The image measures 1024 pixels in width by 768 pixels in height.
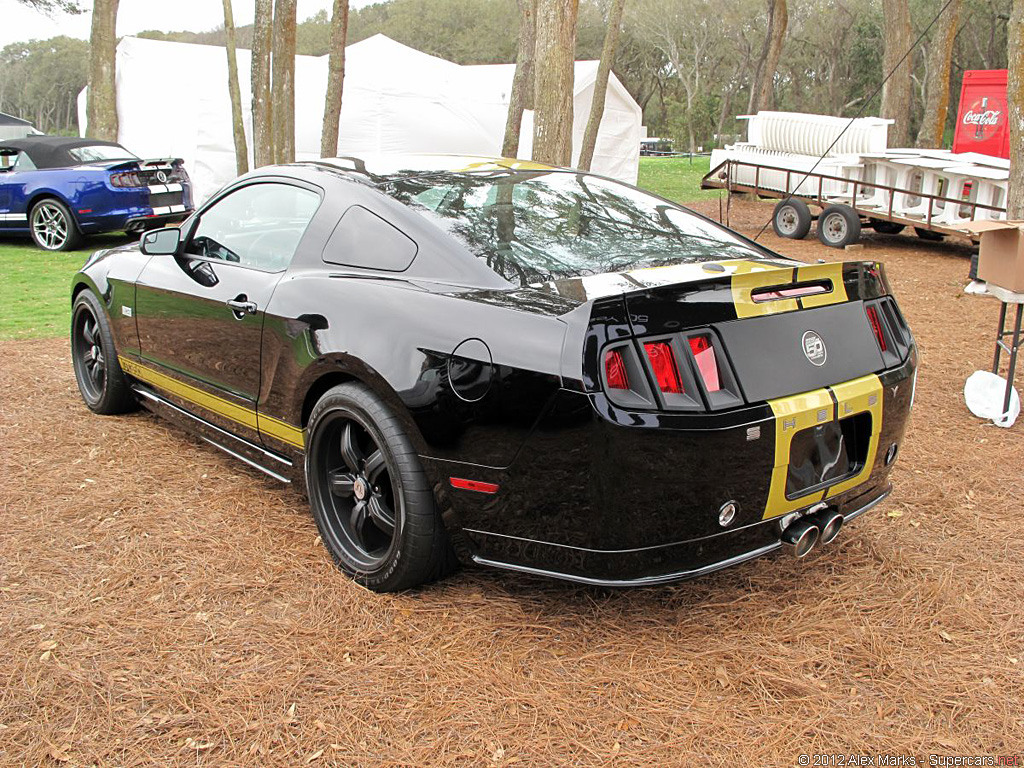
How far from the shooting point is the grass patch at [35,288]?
26.4ft

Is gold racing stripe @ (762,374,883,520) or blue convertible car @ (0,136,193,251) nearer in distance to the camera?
gold racing stripe @ (762,374,883,520)

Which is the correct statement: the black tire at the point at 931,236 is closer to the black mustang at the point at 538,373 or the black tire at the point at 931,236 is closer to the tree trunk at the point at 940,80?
the tree trunk at the point at 940,80

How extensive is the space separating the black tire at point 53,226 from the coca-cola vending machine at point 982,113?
1590 centimetres

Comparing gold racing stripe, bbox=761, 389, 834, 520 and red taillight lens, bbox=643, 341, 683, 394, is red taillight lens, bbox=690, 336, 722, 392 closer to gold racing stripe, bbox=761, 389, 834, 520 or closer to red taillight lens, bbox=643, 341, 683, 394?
red taillight lens, bbox=643, 341, 683, 394

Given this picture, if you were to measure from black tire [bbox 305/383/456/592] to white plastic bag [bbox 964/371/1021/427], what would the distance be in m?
3.63

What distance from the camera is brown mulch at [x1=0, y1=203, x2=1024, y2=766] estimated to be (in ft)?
8.21

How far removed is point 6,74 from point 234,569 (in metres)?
104

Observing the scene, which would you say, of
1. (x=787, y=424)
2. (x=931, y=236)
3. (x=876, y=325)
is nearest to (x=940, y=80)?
(x=931, y=236)

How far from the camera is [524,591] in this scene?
130 inches

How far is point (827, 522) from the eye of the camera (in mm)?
3016

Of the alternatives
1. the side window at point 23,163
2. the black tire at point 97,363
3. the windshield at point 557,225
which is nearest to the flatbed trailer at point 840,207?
the windshield at point 557,225

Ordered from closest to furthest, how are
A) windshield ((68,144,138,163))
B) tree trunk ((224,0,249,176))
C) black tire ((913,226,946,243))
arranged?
windshield ((68,144,138,163))
black tire ((913,226,946,243))
tree trunk ((224,0,249,176))

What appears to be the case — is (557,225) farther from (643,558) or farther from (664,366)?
(643,558)

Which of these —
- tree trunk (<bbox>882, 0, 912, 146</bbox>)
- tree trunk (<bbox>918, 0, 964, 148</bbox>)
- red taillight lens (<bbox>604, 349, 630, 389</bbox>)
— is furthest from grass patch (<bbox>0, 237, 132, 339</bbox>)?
tree trunk (<bbox>918, 0, 964, 148</bbox>)
